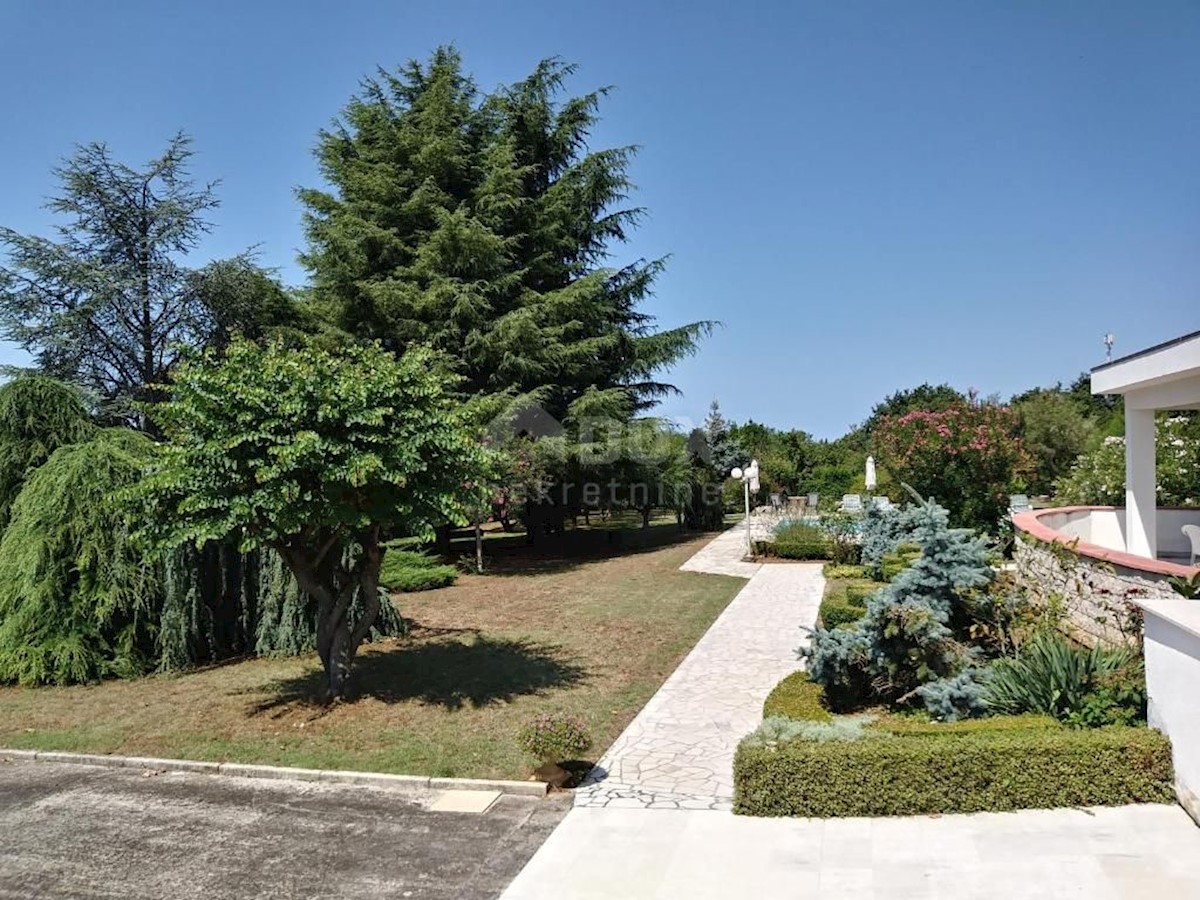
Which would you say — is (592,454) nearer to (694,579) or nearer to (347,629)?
(694,579)

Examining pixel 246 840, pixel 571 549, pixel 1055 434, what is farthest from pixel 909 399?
pixel 246 840

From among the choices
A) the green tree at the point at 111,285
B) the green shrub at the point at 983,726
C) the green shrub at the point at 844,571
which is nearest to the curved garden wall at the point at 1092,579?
the green shrub at the point at 983,726

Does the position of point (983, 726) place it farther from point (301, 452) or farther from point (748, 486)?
point (748, 486)

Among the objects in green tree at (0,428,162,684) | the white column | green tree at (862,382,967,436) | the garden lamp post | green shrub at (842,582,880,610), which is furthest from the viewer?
green tree at (862,382,967,436)

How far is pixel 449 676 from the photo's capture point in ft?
33.9

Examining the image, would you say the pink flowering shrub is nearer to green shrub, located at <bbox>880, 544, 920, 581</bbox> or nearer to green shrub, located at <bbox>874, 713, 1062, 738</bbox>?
green shrub, located at <bbox>880, 544, 920, 581</bbox>

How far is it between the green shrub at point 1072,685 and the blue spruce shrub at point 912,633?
0.61 metres

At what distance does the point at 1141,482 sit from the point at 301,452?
12.6 m

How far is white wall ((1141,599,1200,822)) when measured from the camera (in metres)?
5.29

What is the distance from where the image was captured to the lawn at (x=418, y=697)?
7.75 metres

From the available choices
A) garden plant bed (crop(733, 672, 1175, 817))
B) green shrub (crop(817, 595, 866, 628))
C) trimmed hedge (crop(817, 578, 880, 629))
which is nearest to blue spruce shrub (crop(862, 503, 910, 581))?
trimmed hedge (crop(817, 578, 880, 629))

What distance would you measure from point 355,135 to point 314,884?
23128 millimetres

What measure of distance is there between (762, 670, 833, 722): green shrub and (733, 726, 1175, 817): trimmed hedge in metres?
1.25

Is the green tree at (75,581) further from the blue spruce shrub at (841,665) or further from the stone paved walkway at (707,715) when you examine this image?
the blue spruce shrub at (841,665)
